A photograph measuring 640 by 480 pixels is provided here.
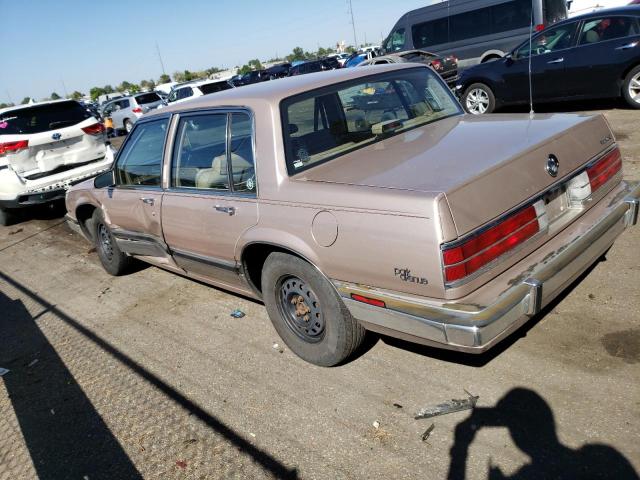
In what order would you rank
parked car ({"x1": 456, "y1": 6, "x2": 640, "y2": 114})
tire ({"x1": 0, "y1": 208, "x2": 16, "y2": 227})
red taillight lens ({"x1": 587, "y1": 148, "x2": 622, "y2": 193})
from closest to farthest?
red taillight lens ({"x1": 587, "y1": 148, "x2": 622, "y2": 193})
parked car ({"x1": 456, "y1": 6, "x2": 640, "y2": 114})
tire ({"x1": 0, "y1": 208, "x2": 16, "y2": 227})

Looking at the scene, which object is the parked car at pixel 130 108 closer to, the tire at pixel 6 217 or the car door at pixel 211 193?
the tire at pixel 6 217

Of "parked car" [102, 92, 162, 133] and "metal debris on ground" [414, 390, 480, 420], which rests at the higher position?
"parked car" [102, 92, 162, 133]

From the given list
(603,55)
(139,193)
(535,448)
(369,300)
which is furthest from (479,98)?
(535,448)

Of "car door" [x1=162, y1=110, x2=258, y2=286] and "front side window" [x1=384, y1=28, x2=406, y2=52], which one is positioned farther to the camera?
"front side window" [x1=384, y1=28, x2=406, y2=52]

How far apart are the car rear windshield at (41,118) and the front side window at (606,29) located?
835cm

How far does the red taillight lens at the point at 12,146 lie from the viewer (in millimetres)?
7930

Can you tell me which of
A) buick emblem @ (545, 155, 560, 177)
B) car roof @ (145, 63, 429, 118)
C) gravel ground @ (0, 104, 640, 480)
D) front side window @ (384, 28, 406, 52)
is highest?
front side window @ (384, 28, 406, 52)

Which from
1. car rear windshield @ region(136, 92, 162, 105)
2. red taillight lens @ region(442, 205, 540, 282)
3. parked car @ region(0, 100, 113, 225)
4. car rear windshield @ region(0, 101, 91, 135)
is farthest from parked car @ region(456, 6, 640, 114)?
car rear windshield @ region(136, 92, 162, 105)

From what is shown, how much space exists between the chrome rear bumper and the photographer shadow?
0.45 m

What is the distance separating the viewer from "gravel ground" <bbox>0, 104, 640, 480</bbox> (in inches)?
97.9

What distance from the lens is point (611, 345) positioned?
3.03m

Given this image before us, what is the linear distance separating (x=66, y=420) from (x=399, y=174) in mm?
2557

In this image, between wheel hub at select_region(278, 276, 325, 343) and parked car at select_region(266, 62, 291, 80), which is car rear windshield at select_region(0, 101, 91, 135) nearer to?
wheel hub at select_region(278, 276, 325, 343)

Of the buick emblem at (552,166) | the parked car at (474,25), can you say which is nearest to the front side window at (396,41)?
the parked car at (474,25)
